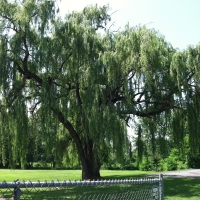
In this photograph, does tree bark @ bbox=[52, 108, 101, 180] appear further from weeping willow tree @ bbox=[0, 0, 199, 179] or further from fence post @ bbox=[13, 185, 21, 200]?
fence post @ bbox=[13, 185, 21, 200]

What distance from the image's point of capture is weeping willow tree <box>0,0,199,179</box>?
44.0 ft

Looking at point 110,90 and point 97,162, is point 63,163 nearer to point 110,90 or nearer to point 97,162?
point 97,162

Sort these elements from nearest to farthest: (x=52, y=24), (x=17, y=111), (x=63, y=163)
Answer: (x=17, y=111) → (x=52, y=24) → (x=63, y=163)

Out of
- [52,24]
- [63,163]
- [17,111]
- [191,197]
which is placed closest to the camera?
[191,197]

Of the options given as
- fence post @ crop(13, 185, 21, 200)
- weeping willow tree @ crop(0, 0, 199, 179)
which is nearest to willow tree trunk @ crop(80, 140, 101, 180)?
weeping willow tree @ crop(0, 0, 199, 179)

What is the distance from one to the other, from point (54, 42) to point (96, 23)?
441cm

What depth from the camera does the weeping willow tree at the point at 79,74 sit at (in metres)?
13.4

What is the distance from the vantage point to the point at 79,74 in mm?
14352

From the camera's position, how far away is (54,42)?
1392cm

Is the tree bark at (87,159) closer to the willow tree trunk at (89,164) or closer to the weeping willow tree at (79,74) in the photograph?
the willow tree trunk at (89,164)

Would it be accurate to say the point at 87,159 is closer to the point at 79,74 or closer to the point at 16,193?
the point at 79,74

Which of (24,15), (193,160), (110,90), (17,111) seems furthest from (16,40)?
(193,160)

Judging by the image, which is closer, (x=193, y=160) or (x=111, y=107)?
(x=111, y=107)

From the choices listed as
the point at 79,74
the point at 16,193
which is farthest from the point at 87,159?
the point at 16,193
